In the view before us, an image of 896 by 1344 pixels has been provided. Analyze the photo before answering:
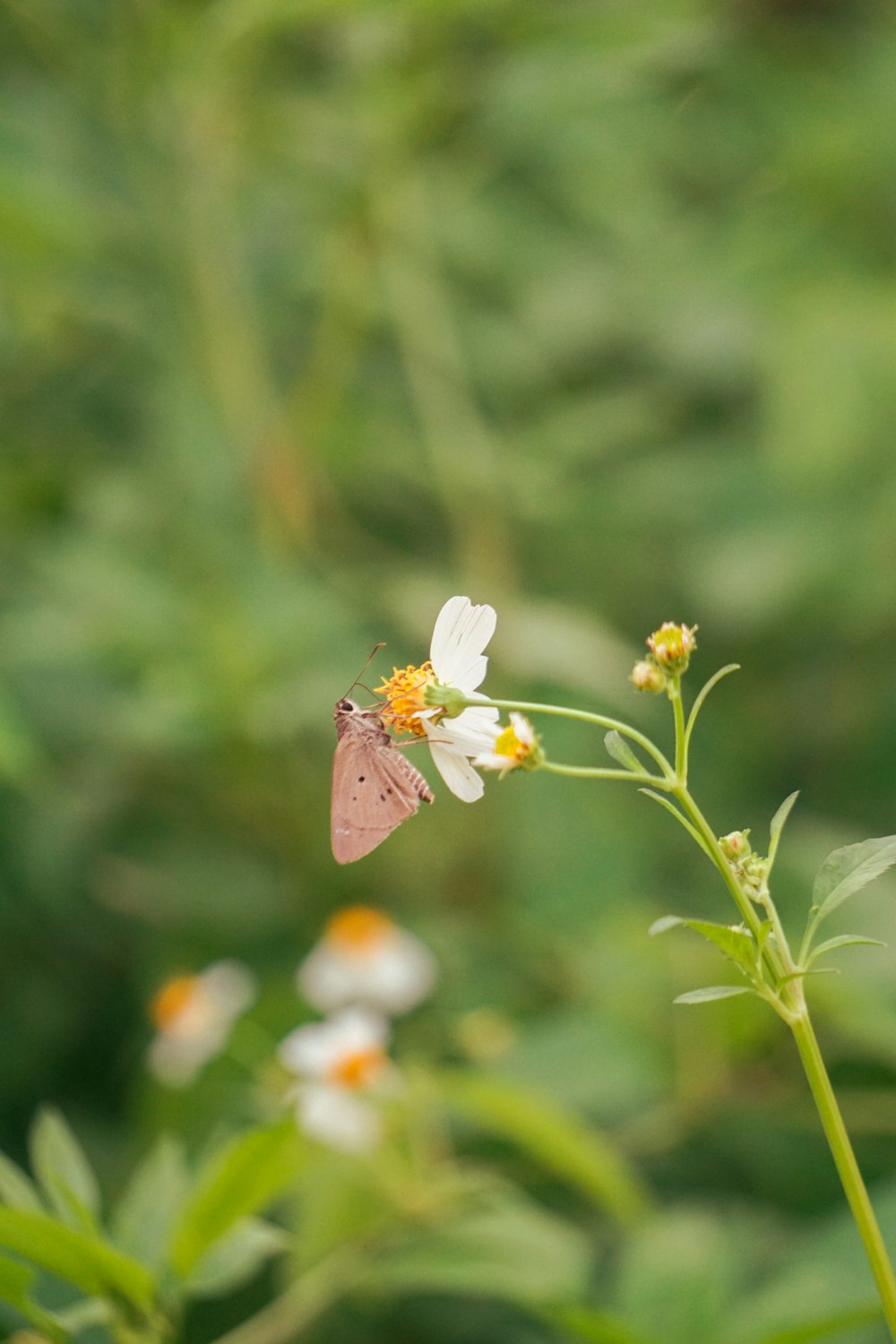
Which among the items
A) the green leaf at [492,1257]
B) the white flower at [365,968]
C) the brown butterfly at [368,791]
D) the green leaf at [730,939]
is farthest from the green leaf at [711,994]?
the white flower at [365,968]

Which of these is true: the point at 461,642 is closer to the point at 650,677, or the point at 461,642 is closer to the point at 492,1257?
the point at 650,677

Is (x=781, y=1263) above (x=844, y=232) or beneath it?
beneath

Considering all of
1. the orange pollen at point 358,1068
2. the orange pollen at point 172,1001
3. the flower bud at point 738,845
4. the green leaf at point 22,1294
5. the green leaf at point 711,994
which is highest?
the orange pollen at point 172,1001

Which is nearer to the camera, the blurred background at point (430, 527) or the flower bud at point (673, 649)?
the flower bud at point (673, 649)

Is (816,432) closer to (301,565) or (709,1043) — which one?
(301,565)

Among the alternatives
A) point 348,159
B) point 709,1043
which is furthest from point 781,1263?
point 348,159

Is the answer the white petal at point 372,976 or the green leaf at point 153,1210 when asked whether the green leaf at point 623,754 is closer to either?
the green leaf at point 153,1210

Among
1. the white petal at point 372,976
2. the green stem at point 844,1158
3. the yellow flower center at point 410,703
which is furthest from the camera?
the white petal at point 372,976
